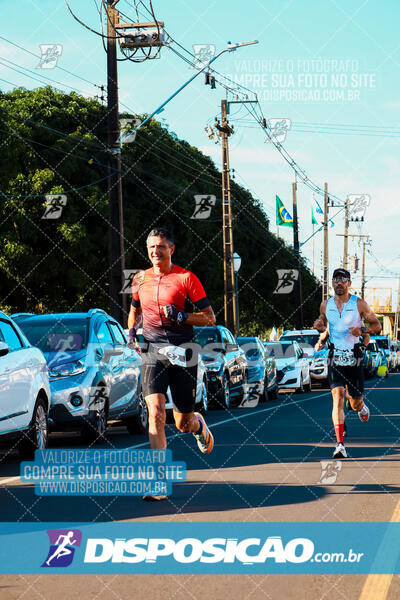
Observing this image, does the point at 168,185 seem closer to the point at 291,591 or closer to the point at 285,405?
the point at 285,405

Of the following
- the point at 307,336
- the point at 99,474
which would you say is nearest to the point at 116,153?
the point at 99,474

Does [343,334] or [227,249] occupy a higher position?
[227,249]

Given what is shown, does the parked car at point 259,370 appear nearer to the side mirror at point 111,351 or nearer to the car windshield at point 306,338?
the car windshield at point 306,338

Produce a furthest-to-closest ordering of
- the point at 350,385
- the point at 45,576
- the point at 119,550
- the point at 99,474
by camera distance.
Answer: the point at 350,385 → the point at 99,474 → the point at 119,550 → the point at 45,576

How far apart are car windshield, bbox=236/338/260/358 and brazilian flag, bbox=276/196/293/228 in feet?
68.5

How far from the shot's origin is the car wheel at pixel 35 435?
37.3ft

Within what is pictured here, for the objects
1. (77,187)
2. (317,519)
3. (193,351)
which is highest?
(77,187)

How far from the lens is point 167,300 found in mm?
8477

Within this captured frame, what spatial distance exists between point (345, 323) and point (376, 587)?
18.6ft

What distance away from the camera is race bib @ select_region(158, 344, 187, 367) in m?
8.45

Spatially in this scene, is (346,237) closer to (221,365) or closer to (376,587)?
(221,365)

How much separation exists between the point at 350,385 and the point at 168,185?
2725 cm

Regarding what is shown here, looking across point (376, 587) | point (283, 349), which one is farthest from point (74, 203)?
point (376, 587)

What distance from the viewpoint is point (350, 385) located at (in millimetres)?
11297
